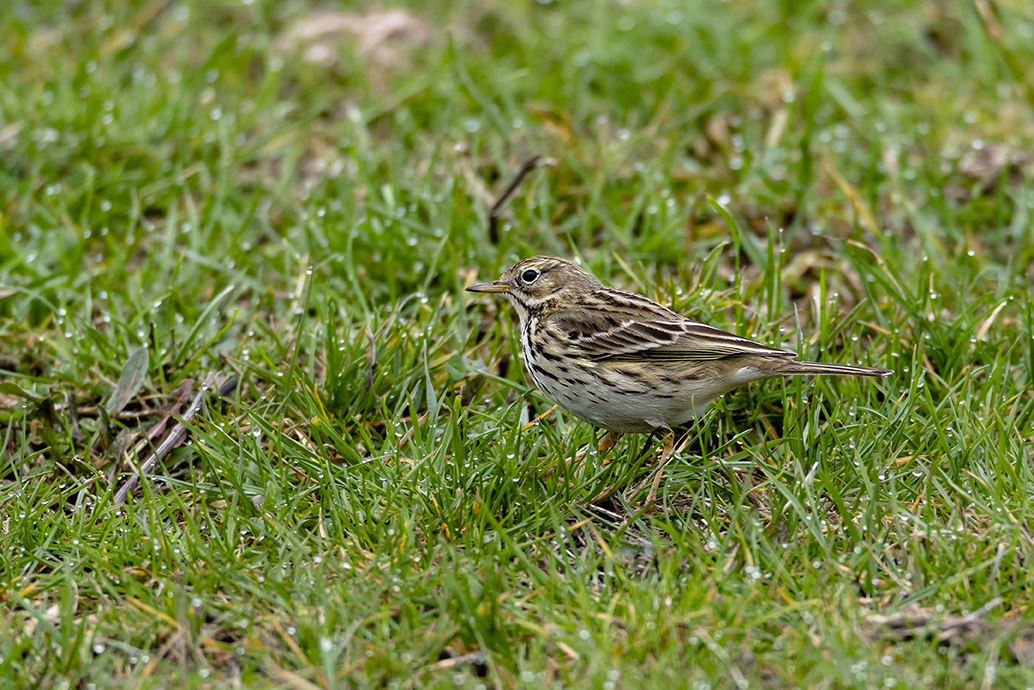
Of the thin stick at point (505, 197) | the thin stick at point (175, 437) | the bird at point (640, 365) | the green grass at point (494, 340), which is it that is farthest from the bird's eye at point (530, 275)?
the thin stick at point (175, 437)

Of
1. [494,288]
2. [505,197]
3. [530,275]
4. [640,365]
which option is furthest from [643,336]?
[505,197]

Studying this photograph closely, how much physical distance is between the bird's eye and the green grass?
41cm

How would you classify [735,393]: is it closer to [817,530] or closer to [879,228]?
[817,530]

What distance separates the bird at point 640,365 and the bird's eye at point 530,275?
25 centimetres

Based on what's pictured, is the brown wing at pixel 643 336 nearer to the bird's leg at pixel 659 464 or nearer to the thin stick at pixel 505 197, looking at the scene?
the bird's leg at pixel 659 464

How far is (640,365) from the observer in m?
4.95

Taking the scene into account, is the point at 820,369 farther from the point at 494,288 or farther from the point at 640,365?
the point at 494,288

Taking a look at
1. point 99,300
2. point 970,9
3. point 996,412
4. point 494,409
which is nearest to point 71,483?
point 99,300

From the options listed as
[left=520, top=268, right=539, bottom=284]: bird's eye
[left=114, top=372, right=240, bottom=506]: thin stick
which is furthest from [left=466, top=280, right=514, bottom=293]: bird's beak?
[left=114, top=372, right=240, bottom=506]: thin stick

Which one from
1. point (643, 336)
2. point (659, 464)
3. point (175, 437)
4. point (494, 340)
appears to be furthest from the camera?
point (494, 340)

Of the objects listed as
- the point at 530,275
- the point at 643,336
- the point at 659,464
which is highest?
the point at 530,275

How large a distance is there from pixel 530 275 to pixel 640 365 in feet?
2.76

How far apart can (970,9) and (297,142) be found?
5.51 metres

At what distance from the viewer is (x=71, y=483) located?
202 inches
